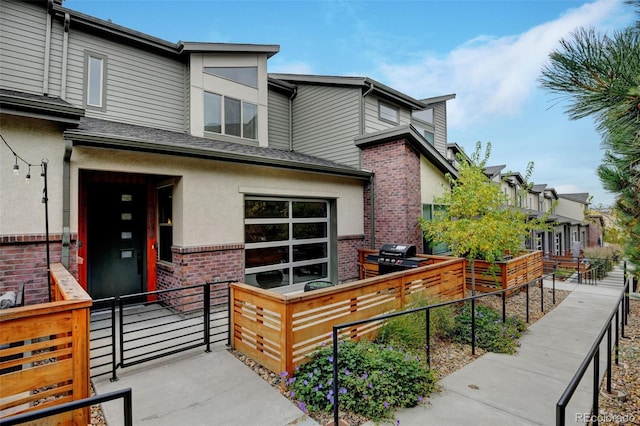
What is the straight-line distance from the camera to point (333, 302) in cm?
433

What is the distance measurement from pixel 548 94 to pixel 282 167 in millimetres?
5576

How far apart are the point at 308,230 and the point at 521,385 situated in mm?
5672

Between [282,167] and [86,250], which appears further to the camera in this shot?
[282,167]

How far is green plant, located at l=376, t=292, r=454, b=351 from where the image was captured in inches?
185

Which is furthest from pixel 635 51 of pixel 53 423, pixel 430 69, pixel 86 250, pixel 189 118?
pixel 430 69

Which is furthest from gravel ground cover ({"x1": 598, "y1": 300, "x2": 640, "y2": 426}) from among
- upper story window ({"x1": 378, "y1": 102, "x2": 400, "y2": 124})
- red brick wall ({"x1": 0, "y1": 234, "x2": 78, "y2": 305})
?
upper story window ({"x1": 378, "y1": 102, "x2": 400, "y2": 124})

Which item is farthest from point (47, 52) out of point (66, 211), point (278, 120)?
point (278, 120)

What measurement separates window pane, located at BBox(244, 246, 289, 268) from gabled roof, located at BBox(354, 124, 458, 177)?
4.26 metres

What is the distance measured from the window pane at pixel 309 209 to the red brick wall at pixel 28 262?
4.71m

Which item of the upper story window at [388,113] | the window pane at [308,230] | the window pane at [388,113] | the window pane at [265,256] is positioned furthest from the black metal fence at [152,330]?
the window pane at [388,113]

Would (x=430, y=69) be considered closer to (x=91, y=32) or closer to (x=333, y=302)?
(x=91, y=32)

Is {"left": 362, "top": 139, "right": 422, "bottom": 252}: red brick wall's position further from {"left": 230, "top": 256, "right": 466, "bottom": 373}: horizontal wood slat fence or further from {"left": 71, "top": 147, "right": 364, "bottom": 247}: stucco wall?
{"left": 230, "top": 256, "right": 466, "bottom": 373}: horizontal wood slat fence

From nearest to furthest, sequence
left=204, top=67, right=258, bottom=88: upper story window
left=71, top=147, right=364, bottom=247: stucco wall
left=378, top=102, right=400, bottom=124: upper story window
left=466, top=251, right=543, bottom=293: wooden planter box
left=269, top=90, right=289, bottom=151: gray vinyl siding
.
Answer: left=71, top=147, right=364, bottom=247: stucco wall < left=466, top=251, right=543, bottom=293: wooden planter box < left=204, top=67, right=258, bottom=88: upper story window < left=378, top=102, right=400, bottom=124: upper story window < left=269, top=90, right=289, bottom=151: gray vinyl siding

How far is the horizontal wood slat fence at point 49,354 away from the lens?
256 cm
